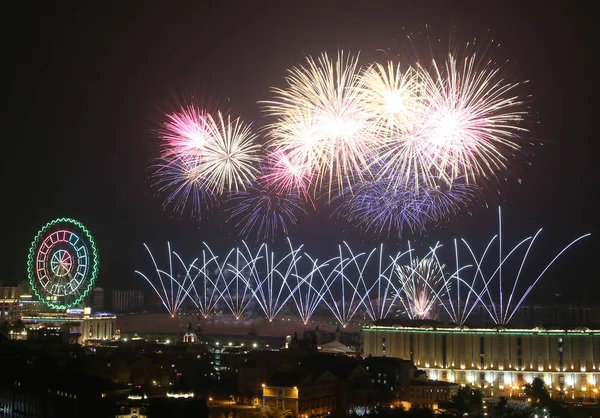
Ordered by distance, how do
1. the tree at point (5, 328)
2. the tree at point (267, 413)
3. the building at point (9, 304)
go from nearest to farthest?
the tree at point (267, 413)
the tree at point (5, 328)
the building at point (9, 304)

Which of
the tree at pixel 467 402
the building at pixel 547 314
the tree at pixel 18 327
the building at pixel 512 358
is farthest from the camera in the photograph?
the building at pixel 547 314

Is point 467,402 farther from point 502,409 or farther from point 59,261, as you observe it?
point 59,261

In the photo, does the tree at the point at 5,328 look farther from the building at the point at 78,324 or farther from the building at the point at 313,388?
the building at the point at 313,388

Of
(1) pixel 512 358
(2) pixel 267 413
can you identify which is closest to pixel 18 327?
(2) pixel 267 413

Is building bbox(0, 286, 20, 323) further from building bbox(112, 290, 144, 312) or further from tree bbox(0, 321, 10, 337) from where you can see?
building bbox(112, 290, 144, 312)

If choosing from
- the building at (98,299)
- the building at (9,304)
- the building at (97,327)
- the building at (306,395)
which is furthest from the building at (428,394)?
the building at (98,299)

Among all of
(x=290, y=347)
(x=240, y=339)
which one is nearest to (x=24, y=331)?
(x=240, y=339)
